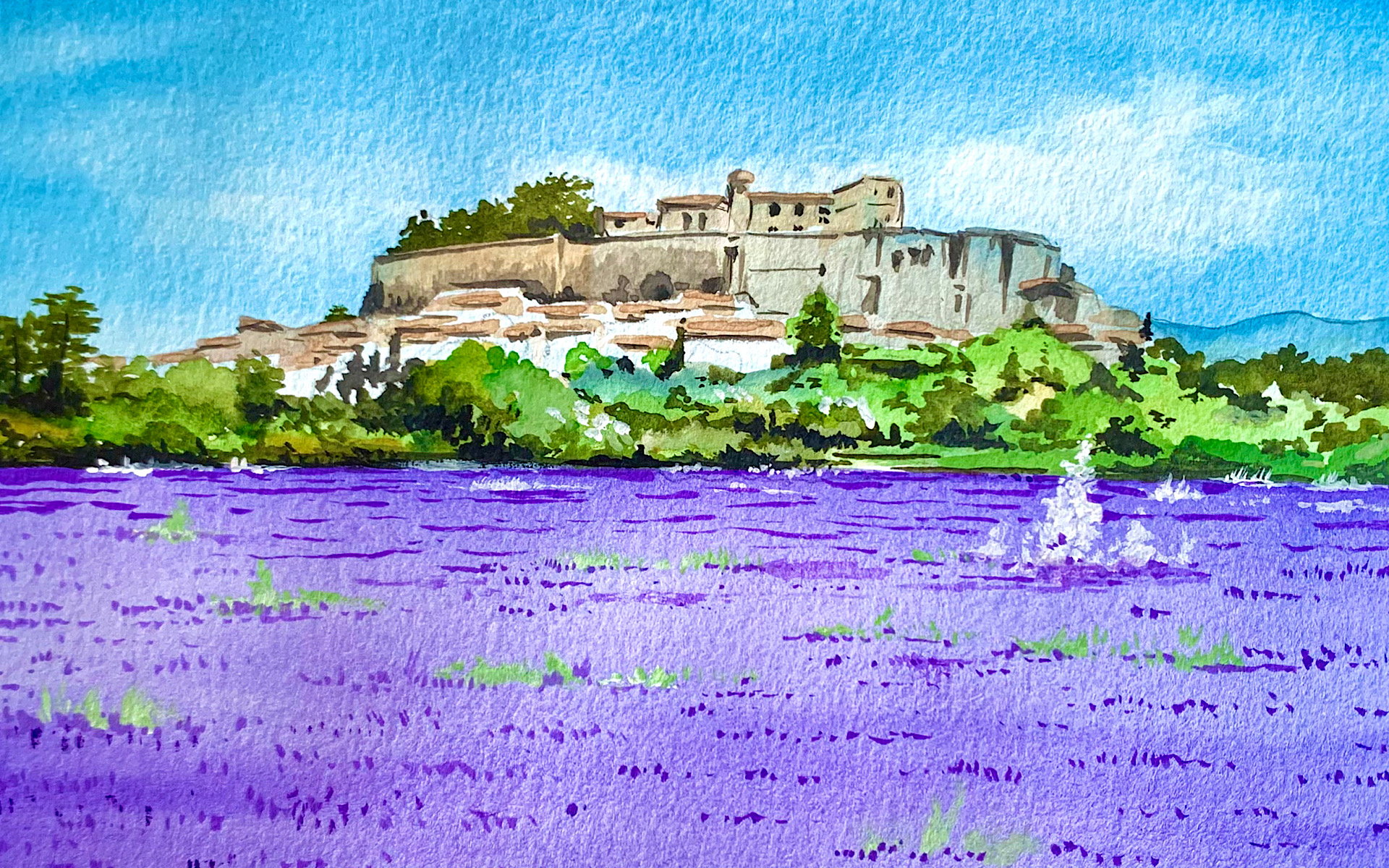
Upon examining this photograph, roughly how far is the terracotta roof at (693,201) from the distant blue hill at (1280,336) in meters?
0.87

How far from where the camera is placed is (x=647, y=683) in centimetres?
174

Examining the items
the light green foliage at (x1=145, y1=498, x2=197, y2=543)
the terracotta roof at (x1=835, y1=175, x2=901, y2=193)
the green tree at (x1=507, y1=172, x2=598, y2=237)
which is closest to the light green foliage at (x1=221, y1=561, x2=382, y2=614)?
the light green foliage at (x1=145, y1=498, x2=197, y2=543)

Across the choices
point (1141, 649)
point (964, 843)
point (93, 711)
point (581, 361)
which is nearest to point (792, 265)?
point (581, 361)

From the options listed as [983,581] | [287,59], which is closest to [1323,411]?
[983,581]

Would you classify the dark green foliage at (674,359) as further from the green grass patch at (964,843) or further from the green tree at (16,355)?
the green tree at (16,355)

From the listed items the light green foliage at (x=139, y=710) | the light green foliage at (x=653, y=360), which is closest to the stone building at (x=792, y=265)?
the light green foliage at (x=653, y=360)

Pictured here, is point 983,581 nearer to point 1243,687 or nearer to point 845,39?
point 1243,687

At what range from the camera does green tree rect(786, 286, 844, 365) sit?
1.96m

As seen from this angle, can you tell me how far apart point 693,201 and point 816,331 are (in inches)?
14.1

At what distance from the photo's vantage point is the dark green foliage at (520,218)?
6.19ft

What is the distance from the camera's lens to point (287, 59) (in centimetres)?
186

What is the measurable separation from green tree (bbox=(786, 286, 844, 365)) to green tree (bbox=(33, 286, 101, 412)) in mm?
1313

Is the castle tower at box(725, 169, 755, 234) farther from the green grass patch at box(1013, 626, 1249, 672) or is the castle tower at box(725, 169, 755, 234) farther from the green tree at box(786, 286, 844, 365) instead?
the green grass patch at box(1013, 626, 1249, 672)

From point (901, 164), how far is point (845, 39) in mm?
261
